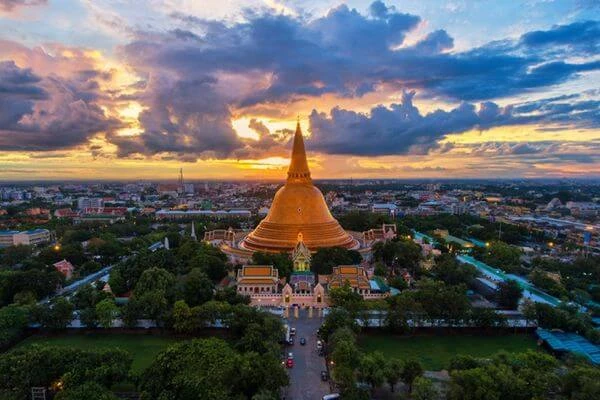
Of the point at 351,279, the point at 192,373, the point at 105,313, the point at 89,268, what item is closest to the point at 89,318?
the point at 105,313

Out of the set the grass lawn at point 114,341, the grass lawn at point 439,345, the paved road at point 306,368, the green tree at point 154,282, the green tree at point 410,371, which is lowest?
the grass lawn at point 439,345

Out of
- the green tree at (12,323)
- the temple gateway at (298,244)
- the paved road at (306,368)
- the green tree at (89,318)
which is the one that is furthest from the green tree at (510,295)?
the green tree at (12,323)

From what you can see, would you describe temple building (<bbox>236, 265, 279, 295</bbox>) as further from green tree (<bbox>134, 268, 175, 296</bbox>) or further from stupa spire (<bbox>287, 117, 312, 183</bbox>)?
stupa spire (<bbox>287, 117, 312, 183</bbox>)

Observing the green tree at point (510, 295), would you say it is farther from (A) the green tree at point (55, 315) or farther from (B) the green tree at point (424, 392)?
(A) the green tree at point (55, 315)

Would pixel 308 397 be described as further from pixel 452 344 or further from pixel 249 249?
pixel 249 249

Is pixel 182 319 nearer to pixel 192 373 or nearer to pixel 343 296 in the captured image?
pixel 192 373

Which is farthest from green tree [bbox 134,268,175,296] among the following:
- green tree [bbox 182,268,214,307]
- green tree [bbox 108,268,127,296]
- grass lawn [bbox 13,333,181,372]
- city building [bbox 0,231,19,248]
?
city building [bbox 0,231,19,248]
